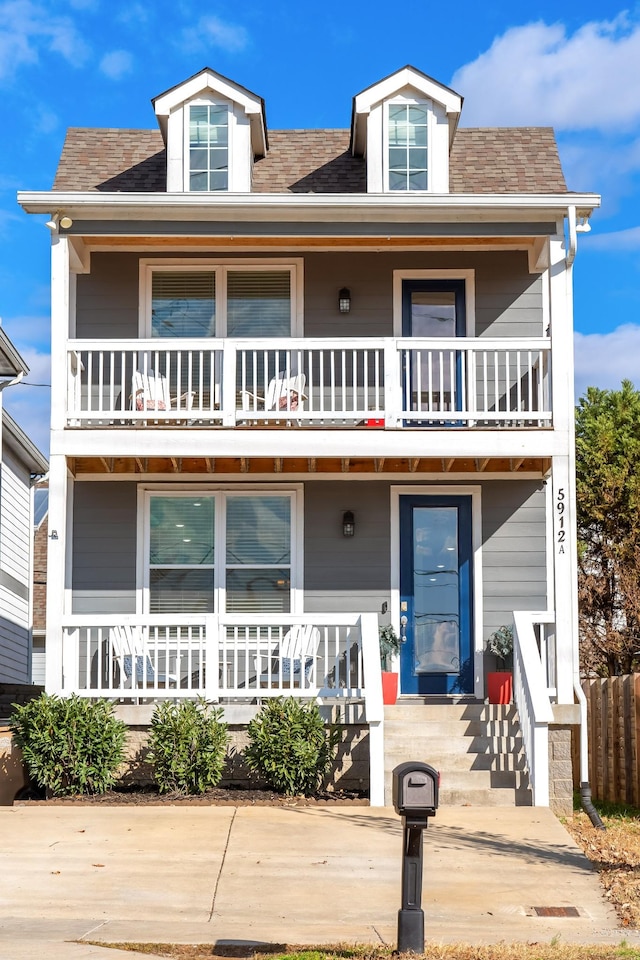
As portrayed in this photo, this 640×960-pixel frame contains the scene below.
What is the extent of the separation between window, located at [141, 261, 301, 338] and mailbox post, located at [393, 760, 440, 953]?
8.51m

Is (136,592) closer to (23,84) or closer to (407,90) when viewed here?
(407,90)

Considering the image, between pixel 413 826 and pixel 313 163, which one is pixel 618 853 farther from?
pixel 313 163

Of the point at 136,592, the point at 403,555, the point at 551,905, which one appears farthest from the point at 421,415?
the point at 551,905

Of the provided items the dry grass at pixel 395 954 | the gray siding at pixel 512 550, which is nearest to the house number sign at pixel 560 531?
the gray siding at pixel 512 550

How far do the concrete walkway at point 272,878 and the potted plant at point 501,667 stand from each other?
257cm

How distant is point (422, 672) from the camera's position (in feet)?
41.8

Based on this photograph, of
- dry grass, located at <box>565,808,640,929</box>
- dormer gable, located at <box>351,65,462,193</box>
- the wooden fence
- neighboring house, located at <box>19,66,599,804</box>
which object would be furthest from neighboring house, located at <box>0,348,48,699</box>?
dry grass, located at <box>565,808,640,929</box>

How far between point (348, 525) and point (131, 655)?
9.96ft

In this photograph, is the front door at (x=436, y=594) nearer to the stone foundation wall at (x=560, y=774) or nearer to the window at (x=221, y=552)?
the window at (x=221, y=552)

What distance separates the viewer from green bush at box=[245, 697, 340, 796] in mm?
10031

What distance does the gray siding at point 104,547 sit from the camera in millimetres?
12883

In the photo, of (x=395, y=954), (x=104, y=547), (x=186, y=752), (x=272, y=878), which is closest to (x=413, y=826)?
(x=395, y=954)

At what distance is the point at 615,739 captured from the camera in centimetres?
1193

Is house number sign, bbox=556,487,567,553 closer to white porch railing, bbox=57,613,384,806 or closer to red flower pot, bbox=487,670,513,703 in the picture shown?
red flower pot, bbox=487,670,513,703
